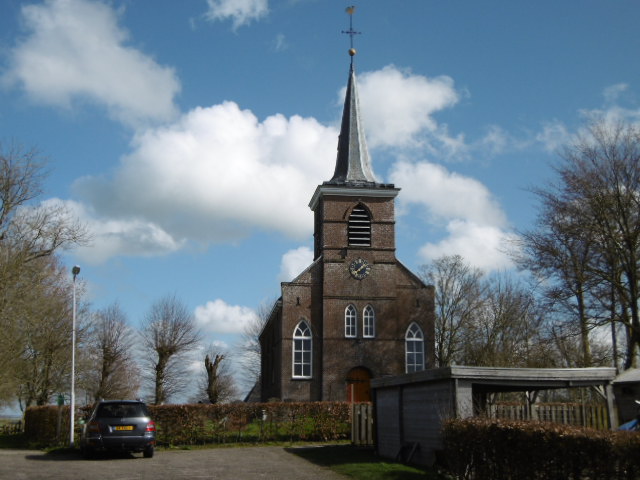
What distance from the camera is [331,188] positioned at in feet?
130

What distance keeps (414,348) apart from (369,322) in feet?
9.73

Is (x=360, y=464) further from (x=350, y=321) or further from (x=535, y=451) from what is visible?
(x=350, y=321)

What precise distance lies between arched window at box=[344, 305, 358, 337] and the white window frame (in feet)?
6.61

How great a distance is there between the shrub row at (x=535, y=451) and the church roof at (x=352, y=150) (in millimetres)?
27890

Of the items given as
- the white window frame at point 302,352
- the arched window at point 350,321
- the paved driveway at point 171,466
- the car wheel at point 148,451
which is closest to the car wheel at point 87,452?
the paved driveway at point 171,466

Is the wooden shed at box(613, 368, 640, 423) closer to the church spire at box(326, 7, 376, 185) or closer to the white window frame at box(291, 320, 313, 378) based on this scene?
the white window frame at box(291, 320, 313, 378)

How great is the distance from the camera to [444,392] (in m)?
15.8

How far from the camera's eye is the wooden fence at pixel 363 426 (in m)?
22.4

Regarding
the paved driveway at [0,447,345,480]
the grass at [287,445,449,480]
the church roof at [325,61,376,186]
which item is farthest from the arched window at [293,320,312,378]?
the paved driveway at [0,447,345,480]

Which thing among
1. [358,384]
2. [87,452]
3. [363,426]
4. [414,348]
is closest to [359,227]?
[414,348]

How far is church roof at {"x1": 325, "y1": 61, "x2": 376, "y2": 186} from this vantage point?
41.2m

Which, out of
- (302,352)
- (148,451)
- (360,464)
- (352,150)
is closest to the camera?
(360,464)

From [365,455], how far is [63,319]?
20.5 meters

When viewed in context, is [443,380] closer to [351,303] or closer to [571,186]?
[571,186]
